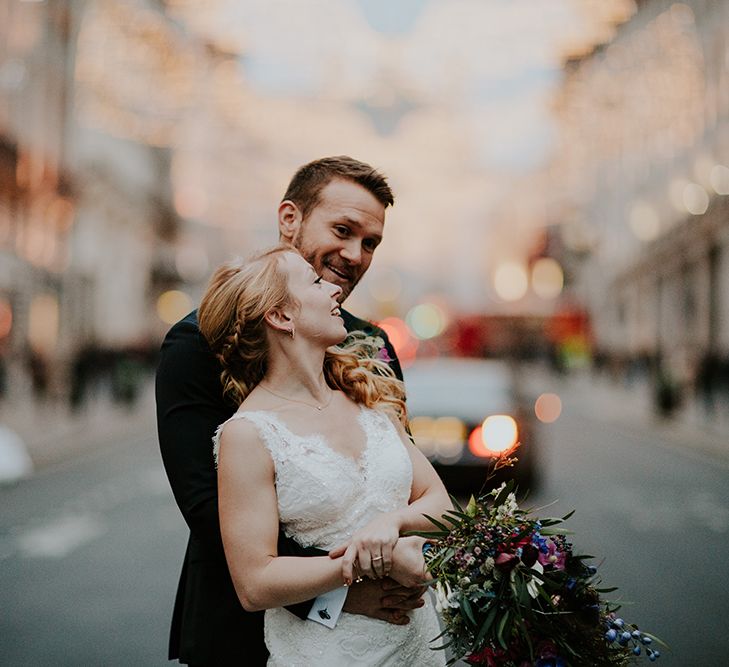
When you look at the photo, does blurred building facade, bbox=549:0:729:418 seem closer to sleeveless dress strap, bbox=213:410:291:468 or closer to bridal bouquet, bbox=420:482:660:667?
bridal bouquet, bbox=420:482:660:667

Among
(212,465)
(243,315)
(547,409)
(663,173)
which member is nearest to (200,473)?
A: (212,465)

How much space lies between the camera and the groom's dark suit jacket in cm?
267

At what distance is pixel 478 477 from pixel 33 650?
586 cm

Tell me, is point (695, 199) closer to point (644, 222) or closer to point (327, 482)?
point (644, 222)

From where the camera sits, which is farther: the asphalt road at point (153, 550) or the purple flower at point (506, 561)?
the asphalt road at point (153, 550)

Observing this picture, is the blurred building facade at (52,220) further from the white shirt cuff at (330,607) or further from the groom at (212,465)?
the white shirt cuff at (330,607)

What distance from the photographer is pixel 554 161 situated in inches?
2879

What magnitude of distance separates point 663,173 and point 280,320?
2097 inches

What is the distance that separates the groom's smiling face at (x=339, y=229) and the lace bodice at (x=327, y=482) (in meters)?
0.58

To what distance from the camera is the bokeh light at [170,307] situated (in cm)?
6938

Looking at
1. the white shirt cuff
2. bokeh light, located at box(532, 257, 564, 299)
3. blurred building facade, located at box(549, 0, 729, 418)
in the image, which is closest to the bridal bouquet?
the white shirt cuff

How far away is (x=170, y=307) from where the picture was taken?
230 feet

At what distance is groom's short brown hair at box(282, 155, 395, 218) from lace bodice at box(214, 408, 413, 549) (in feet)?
2.46

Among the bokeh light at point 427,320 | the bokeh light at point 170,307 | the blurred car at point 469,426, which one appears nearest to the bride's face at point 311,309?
the blurred car at point 469,426
